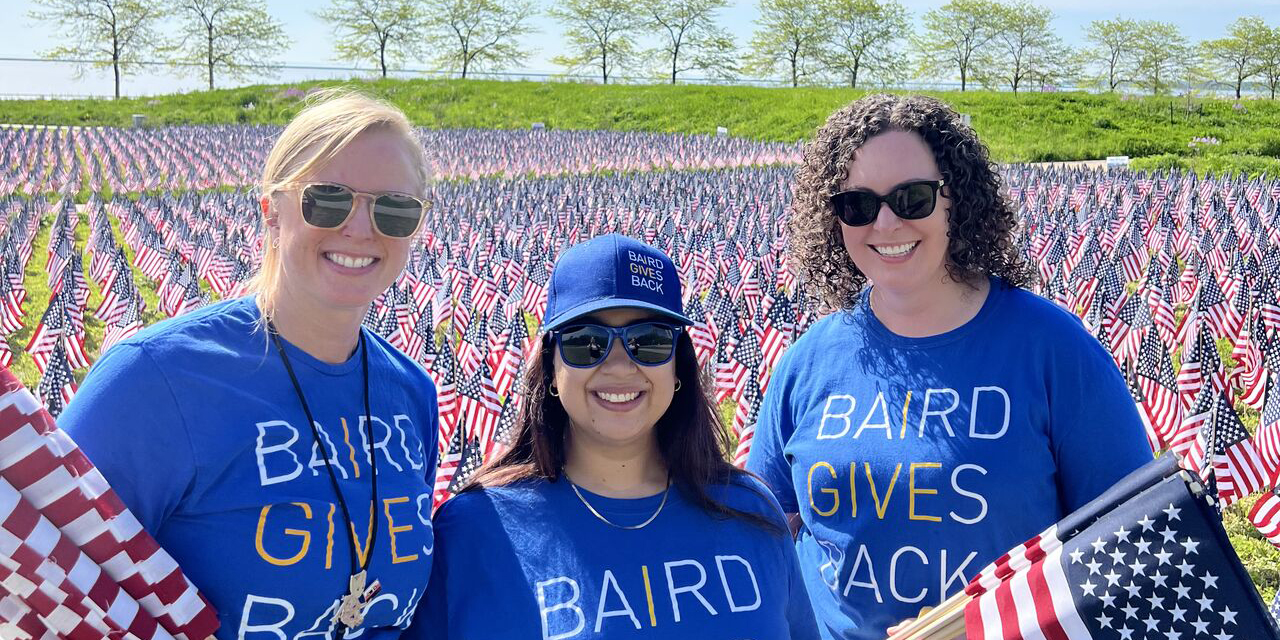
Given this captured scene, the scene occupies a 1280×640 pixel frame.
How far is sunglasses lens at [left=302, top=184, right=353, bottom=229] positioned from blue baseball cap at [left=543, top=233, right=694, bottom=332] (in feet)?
1.73

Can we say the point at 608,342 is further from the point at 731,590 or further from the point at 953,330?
the point at 953,330

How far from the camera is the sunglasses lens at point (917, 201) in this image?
274 cm

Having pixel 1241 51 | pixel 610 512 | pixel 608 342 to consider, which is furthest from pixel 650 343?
pixel 1241 51

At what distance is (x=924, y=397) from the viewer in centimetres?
267

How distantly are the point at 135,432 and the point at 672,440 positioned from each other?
1.24 m

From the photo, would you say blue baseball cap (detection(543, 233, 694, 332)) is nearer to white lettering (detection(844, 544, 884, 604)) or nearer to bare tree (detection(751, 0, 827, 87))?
white lettering (detection(844, 544, 884, 604))

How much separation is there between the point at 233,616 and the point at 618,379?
0.98m

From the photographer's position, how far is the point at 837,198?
113 inches

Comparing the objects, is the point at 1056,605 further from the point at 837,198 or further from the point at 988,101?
the point at 988,101

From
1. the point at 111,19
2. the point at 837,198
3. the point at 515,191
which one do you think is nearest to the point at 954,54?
the point at 515,191

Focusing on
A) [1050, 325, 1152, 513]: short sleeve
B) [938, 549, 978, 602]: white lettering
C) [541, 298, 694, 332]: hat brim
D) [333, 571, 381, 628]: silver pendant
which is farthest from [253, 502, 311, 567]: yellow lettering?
[1050, 325, 1152, 513]: short sleeve

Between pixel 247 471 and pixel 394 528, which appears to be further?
pixel 394 528

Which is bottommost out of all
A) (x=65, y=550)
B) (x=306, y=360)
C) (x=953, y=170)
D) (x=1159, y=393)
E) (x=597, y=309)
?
(x=1159, y=393)

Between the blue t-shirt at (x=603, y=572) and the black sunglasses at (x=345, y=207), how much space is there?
27.1 inches
